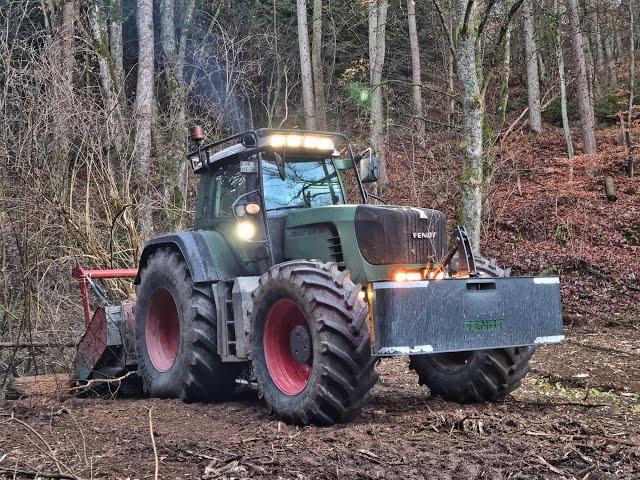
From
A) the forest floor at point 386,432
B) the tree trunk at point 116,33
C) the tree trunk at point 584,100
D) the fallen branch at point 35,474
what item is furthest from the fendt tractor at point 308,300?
the tree trunk at point 584,100

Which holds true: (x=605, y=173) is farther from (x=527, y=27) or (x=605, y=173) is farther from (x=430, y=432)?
(x=430, y=432)

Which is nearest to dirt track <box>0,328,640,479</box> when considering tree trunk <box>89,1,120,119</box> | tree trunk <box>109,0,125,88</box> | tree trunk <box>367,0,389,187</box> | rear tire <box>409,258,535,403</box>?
Answer: rear tire <box>409,258,535,403</box>

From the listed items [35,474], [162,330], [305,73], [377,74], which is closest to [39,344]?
[162,330]

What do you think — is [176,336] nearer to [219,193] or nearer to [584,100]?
[219,193]

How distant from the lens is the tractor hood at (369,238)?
19.8 ft

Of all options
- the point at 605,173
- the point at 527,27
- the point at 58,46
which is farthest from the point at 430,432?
the point at 527,27

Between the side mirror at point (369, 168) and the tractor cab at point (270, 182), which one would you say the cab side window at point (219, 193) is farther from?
the side mirror at point (369, 168)

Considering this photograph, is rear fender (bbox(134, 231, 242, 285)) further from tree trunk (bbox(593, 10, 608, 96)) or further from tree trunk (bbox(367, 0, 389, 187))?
tree trunk (bbox(593, 10, 608, 96))

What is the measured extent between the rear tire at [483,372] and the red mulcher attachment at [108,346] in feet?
11.1

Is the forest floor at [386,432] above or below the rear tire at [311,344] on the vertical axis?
below

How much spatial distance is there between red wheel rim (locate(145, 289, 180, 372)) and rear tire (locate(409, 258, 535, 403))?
277 centimetres

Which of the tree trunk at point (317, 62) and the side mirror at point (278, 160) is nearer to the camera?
the side mirror at point (278, 160)

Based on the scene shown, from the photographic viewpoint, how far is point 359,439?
4848 mm

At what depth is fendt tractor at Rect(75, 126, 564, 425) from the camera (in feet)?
17.3
